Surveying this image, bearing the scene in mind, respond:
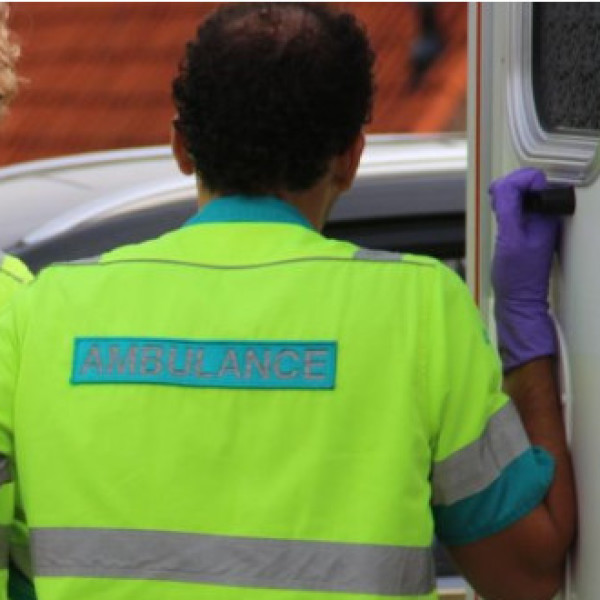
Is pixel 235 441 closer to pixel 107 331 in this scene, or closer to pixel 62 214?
pixel 107 331

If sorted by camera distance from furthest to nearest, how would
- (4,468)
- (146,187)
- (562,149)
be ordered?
(146,187) → (562,149) → (4,468)

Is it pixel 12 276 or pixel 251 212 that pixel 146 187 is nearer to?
pixel 12 276

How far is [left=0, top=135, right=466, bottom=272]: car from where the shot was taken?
4129mm

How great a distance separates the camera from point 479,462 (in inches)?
84.0

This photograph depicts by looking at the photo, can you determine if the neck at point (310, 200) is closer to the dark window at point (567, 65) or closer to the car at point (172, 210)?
the dark window at point (567, 65)

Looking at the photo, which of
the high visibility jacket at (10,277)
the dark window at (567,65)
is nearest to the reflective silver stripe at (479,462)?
the dark window at (567,65)

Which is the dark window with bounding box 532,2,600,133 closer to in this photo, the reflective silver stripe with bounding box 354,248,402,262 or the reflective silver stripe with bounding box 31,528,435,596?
the reflective silver stripe with bounding box 354,248,402,262

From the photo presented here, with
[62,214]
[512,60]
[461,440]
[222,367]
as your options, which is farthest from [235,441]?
[62,214]

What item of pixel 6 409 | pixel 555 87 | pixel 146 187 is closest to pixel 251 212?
pixel 6 409

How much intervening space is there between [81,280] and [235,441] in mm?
278

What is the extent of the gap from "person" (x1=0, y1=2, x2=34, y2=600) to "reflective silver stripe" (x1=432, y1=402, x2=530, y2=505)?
0.55 m

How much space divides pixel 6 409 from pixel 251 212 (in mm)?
364

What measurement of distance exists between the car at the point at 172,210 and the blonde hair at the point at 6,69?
117cm

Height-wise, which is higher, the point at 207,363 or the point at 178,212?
the point at 207,363
